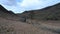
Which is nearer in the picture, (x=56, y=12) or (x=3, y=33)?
(x=3, y=33)

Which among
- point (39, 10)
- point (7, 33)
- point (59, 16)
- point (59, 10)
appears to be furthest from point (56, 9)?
point (7, 33)

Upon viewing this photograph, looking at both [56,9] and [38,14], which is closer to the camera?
[56,9]

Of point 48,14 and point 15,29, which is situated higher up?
point 48,14

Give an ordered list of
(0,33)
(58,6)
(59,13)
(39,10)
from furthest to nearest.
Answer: (39,10), (58,6), (59,13), (0,33)

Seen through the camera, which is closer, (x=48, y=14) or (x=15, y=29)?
(x=15, y=29)

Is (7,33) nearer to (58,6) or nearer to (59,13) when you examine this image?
(59,13)

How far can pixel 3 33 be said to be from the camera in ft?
40.8

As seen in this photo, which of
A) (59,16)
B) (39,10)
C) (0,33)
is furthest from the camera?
(39,10)

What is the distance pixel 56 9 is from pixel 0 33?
2080 inches

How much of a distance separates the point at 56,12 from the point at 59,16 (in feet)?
19.1

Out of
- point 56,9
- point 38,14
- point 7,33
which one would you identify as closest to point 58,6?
point 56,9

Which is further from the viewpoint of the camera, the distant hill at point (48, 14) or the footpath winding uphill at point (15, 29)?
the distant hill at point (48, 14)

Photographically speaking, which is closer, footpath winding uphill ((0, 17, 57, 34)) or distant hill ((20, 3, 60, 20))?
footpath winding uphill ((0, 17, 57, 34))

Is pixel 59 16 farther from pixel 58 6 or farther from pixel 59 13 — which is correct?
pixel 58 6
